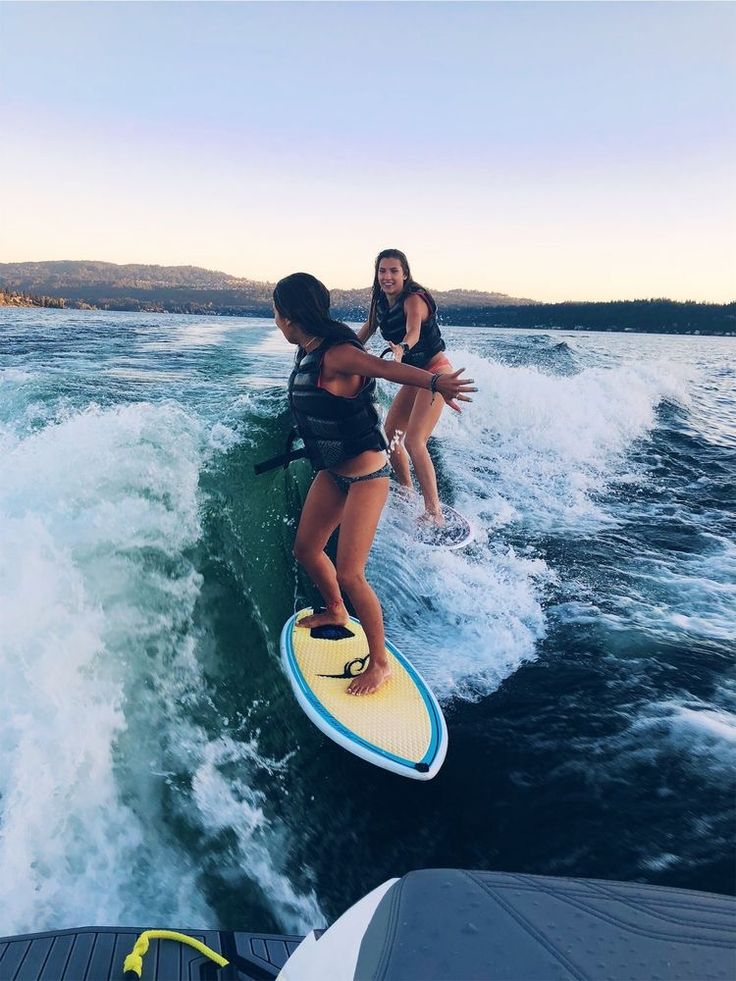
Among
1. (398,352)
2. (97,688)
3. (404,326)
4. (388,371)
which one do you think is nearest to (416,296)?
(404,326)

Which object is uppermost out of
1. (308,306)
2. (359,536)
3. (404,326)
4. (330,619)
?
(308,306)

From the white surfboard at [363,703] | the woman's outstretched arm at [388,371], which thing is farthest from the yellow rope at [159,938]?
the woman's outstretched arm at [388,371]

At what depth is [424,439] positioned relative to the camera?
5.58 meters

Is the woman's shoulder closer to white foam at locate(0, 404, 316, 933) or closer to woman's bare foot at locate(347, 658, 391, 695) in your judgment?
white foam at locate(0, 404, 316, 933)

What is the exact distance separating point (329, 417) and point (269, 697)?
1792 millimetres

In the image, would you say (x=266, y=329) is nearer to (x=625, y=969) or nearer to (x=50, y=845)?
(x=50, y=845)

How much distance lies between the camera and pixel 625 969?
1192mm

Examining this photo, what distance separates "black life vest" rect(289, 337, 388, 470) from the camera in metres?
2.92

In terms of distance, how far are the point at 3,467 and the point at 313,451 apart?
7.08ft

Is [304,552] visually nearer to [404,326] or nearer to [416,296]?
[404,326]

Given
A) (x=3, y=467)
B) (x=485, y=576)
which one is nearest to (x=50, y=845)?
(x=3, y=467)

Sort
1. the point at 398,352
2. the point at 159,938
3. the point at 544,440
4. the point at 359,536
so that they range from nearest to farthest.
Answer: the point at 159,938, the point at 359,536, the point at 398,352, the point at 544,440

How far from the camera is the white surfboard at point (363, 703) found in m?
3.06

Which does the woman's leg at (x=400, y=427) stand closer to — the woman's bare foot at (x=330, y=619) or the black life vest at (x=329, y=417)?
the woman's bare foot at (x=330, y=619)
